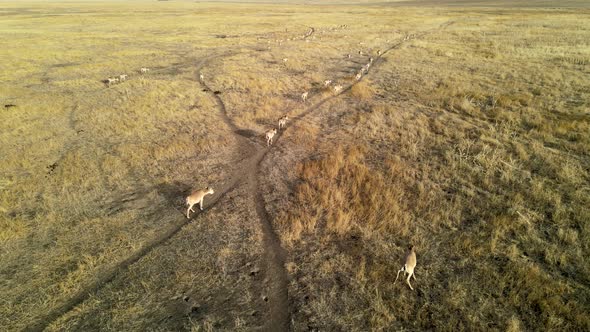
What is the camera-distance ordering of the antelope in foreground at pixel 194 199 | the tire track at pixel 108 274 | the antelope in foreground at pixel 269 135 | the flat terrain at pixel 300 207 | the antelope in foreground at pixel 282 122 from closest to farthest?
the tire track at pixel 108 274
the flat terrain at pixel 300 207
the antelope in foreground at pixel 194 199
the antelope in foreground at pixel 269 135
the antelope in foreground at pixel 282 122

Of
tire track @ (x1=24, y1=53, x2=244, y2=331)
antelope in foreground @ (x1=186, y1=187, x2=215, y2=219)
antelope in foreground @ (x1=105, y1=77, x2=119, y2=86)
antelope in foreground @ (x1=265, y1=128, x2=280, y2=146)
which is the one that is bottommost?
tire track @ (x1=24, y1=53, x2=244, y2=331)

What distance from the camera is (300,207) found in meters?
10.2

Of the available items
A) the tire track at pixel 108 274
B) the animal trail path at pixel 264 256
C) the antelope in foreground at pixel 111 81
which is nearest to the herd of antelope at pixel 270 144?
the antelope in foreground at pixel 111 81

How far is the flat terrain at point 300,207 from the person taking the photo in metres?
6.76

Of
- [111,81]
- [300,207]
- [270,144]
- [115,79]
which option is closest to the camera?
[300,207]

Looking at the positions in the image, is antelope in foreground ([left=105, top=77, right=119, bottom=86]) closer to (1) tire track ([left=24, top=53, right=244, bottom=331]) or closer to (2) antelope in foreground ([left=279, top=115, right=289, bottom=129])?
(2) antelope in foreground ([left=279, top=115, right=289, bottom=129])

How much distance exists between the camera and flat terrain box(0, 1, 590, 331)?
22.2 ft

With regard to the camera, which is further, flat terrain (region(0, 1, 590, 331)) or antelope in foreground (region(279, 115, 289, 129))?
antelope in foreground (region(279, 115, 289, 129))

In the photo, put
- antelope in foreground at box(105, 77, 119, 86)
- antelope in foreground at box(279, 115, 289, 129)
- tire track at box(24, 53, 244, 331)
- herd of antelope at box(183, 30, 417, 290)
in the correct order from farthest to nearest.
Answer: antelope in foreground at box(105, 77, 119, 86)
antelope in foreground at box(279, 115, 289, 129)
herd of antelope at box(183, 30, 417, 290)
tire track at box(24, 53, 244, 331)

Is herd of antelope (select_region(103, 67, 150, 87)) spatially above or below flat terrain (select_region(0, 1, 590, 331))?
above

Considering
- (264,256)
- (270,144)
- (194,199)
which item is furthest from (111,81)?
(264,256)

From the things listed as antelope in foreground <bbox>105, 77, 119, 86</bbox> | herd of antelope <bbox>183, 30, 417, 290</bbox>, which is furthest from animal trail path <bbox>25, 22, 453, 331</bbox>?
antelope in foreground <bbox>105, 77, 119, 86</bbox>

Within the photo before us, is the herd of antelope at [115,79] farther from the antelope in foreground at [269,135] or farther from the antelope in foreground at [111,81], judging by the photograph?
the antelope in foreground at [269,135]

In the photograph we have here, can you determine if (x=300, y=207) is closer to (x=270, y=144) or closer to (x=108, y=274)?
(x=270, y=144)
